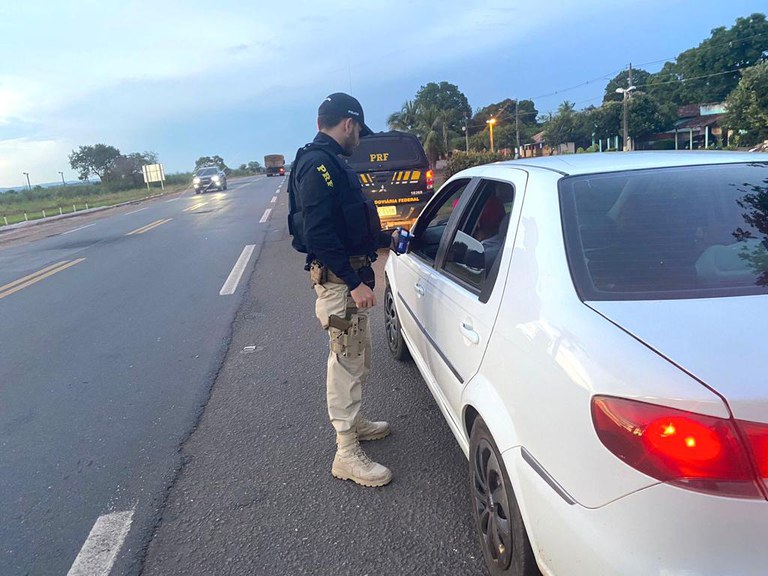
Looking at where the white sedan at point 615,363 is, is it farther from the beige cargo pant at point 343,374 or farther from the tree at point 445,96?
the tree at point 445,96

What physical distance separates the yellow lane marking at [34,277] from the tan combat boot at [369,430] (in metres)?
7.52

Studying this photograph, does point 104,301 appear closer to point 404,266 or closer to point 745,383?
point 404,266

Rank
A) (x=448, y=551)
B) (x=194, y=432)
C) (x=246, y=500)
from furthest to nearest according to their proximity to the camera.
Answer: (x=194, y=432) → (x=246, y=500) → (x=448, y=551)

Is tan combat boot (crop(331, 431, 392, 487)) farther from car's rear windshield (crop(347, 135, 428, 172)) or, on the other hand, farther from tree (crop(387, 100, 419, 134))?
tree (crop(387, 100, 419, 134))

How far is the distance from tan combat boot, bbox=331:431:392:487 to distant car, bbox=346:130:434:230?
22.1 ft

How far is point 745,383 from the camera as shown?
4.55ft

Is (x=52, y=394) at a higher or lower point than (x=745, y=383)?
lower

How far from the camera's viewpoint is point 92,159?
86.5 meters

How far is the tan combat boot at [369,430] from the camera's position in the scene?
3512mm

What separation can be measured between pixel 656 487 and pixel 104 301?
7.82 metres

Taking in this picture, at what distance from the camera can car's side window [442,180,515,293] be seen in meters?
2.53

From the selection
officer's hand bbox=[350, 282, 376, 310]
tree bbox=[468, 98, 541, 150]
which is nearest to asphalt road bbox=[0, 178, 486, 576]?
officer's hand bbox=[350, 282, 376, 310]

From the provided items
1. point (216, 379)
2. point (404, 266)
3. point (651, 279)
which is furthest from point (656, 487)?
point (216, 379)

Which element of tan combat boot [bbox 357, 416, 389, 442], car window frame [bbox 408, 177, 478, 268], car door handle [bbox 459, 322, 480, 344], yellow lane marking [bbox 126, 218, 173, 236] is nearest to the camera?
car door handle [bbox 459, 322, 480, 344]
